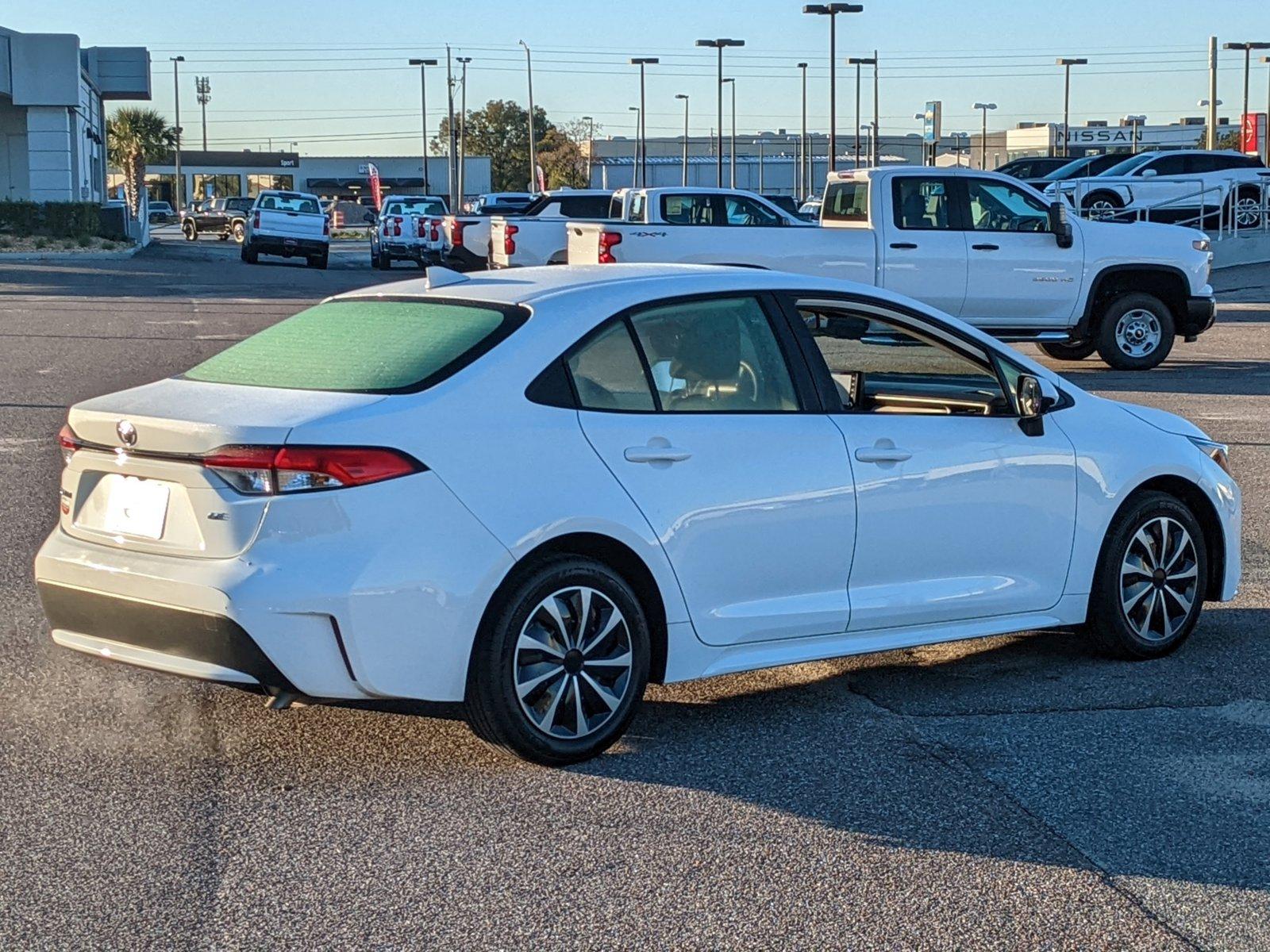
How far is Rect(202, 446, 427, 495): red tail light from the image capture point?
4984mm

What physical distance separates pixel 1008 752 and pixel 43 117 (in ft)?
186

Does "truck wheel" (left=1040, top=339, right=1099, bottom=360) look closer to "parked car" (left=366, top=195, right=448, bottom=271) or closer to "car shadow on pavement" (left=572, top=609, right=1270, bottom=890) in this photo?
"car shadow on pavement" (left=572, top=609, right=1270, bottom=890)

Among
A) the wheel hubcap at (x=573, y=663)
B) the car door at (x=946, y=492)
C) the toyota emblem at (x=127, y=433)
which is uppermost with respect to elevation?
the toyota emblem at (x=127, y=433)

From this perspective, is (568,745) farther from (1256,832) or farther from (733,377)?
(1256,832)

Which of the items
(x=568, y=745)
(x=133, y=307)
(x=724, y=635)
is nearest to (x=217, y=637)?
(x=568, y=745)

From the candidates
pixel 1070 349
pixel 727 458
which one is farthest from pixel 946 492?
pixel 1070 349

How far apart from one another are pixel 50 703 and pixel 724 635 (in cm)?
238

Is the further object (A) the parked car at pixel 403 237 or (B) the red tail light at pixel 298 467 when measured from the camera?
(A) the parked car at pixel 403 237

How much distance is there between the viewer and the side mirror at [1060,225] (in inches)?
690

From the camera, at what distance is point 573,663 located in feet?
17.7

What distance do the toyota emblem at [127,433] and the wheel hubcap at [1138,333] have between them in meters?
14.5

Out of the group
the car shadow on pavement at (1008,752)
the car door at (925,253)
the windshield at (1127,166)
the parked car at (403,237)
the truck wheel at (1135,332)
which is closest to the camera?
the car shadow on pavement at (1008,752)

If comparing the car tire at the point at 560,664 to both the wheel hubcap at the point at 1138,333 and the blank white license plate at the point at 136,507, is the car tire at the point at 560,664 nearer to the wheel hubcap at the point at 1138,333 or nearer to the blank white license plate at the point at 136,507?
the blank white license plate at the point at 136,507

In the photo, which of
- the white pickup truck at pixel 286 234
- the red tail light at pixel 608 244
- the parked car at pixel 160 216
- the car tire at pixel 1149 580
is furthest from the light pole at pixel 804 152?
the car tire at pixel 1149 580
